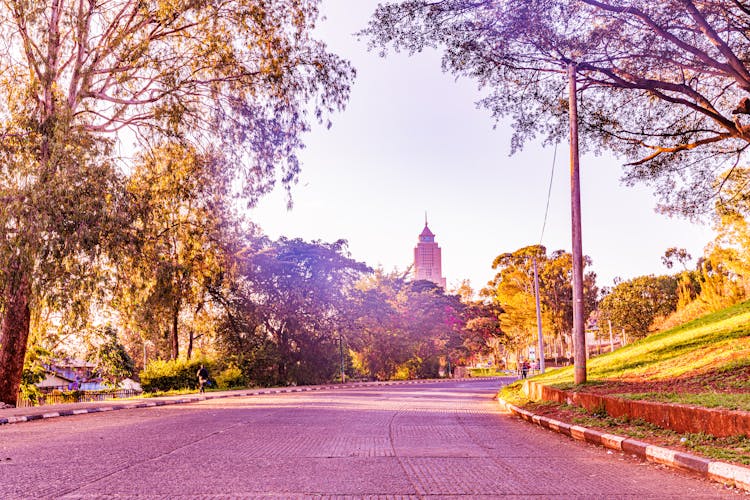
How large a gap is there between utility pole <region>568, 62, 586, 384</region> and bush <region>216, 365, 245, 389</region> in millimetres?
26103

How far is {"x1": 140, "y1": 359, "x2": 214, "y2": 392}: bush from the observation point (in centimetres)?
3562

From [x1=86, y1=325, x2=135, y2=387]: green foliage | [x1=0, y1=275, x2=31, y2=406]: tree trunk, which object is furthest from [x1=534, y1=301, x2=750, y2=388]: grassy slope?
[x1=86, y1=325, x2=135, y2=387]: green foliage

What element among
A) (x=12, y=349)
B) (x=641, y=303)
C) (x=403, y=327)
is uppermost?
(x=641, y=303)

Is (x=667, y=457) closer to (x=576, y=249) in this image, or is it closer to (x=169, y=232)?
(x=576, y=249)

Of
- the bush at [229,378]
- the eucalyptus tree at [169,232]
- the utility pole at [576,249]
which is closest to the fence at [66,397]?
the bush at [229,378]

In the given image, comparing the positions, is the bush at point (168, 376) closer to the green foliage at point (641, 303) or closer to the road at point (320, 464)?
the road at point (320, 464)

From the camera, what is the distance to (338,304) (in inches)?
1747

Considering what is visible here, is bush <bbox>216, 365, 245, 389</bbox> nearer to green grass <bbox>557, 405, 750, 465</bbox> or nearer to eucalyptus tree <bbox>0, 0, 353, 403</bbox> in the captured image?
eucalyptus tree <bbox>0, 0, 353, 403</bbox>

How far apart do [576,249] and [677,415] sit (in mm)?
7728

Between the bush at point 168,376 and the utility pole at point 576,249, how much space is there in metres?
24.6

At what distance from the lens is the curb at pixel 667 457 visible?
21.0ft

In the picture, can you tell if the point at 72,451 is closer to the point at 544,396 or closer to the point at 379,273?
the point at 544,396

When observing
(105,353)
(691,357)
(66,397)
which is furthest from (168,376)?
(691,357)

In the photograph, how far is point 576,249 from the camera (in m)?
16.4
